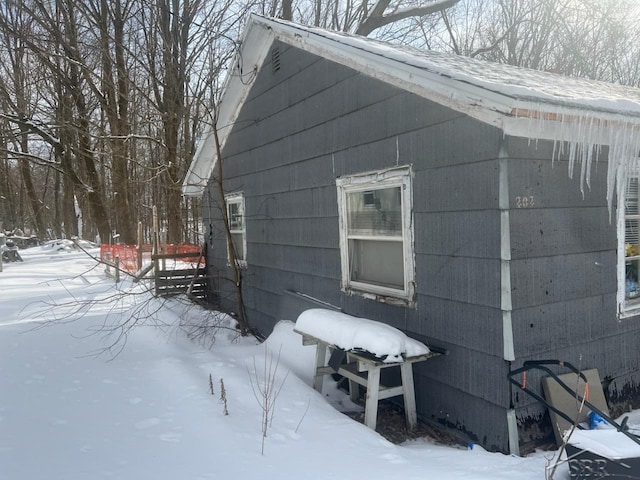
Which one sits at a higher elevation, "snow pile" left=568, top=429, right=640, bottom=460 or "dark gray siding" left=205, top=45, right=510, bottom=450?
"dark gray siding" left=205, top=45, right=510, bottom=450

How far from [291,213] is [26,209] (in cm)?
4424

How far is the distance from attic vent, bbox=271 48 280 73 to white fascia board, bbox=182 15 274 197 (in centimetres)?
16

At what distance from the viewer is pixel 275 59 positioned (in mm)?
6699

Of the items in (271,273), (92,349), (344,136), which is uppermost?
(344,136)

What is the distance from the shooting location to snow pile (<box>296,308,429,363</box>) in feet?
12.4

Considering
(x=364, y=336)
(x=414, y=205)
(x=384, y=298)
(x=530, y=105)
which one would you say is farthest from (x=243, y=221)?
(x=530, y=105)

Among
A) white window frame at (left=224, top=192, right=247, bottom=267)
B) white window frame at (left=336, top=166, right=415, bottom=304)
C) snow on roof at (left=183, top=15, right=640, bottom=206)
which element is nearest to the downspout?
snow on roof at (left=183, top=15, right=640, bottom=206)

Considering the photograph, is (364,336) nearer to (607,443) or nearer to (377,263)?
(377,263)

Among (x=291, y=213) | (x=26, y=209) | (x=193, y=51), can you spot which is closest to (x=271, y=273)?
(x=291, y=213)

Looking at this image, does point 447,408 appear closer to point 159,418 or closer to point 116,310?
point 159,418

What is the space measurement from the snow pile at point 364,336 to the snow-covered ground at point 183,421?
0.61 meters

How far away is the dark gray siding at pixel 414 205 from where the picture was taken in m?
3.59

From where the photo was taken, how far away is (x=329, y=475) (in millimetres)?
3066

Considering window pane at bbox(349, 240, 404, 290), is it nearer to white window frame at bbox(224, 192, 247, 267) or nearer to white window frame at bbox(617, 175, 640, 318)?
white window frame at bbox(617, 175, 640, 318)
